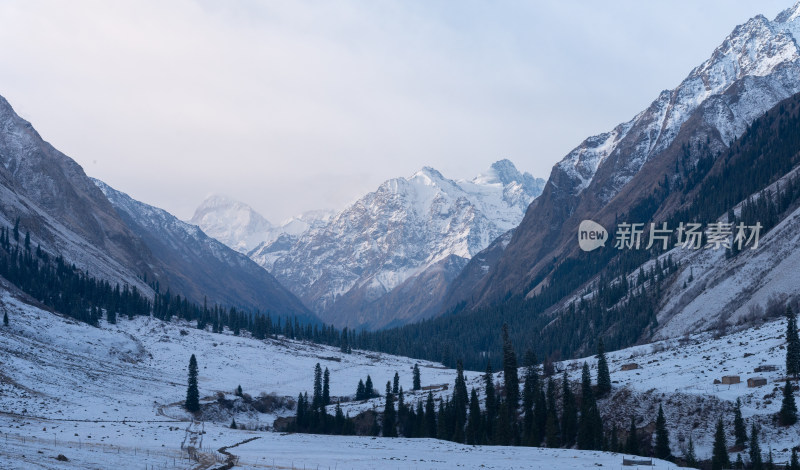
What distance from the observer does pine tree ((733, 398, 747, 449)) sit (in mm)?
77688

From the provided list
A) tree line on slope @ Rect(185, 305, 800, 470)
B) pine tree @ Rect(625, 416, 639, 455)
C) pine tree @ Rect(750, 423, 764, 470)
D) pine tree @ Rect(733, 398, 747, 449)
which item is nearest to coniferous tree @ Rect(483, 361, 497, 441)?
tree line on slope @ Rect(185, 305, 800, 470)

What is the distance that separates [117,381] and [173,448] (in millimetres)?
79677

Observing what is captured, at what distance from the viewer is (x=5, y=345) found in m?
140

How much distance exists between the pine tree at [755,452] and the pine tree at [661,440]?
33.2ft

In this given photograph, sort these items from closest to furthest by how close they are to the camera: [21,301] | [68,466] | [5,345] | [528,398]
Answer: [68,466]
[528,398]
[5,345]
[21,301]

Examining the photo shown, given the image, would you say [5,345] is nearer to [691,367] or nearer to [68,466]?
[68,466]

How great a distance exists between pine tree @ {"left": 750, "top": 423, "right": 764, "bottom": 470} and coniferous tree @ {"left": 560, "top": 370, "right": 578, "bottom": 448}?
24.2m

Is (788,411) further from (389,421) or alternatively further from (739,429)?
(389,421)

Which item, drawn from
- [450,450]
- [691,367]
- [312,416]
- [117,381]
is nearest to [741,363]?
[691,367]

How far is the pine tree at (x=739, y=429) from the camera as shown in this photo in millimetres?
77688

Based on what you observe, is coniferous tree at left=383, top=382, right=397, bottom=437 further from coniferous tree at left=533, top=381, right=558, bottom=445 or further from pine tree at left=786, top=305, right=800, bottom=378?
pine tree at left=786, top=305, right=800, bottom=378

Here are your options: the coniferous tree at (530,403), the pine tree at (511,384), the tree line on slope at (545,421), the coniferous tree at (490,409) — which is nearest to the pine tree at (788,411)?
the tree line on slope at (545,421)

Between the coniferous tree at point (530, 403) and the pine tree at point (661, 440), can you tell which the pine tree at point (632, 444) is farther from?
the coniferous tree at point (530, 403)

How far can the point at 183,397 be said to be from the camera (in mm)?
146500
